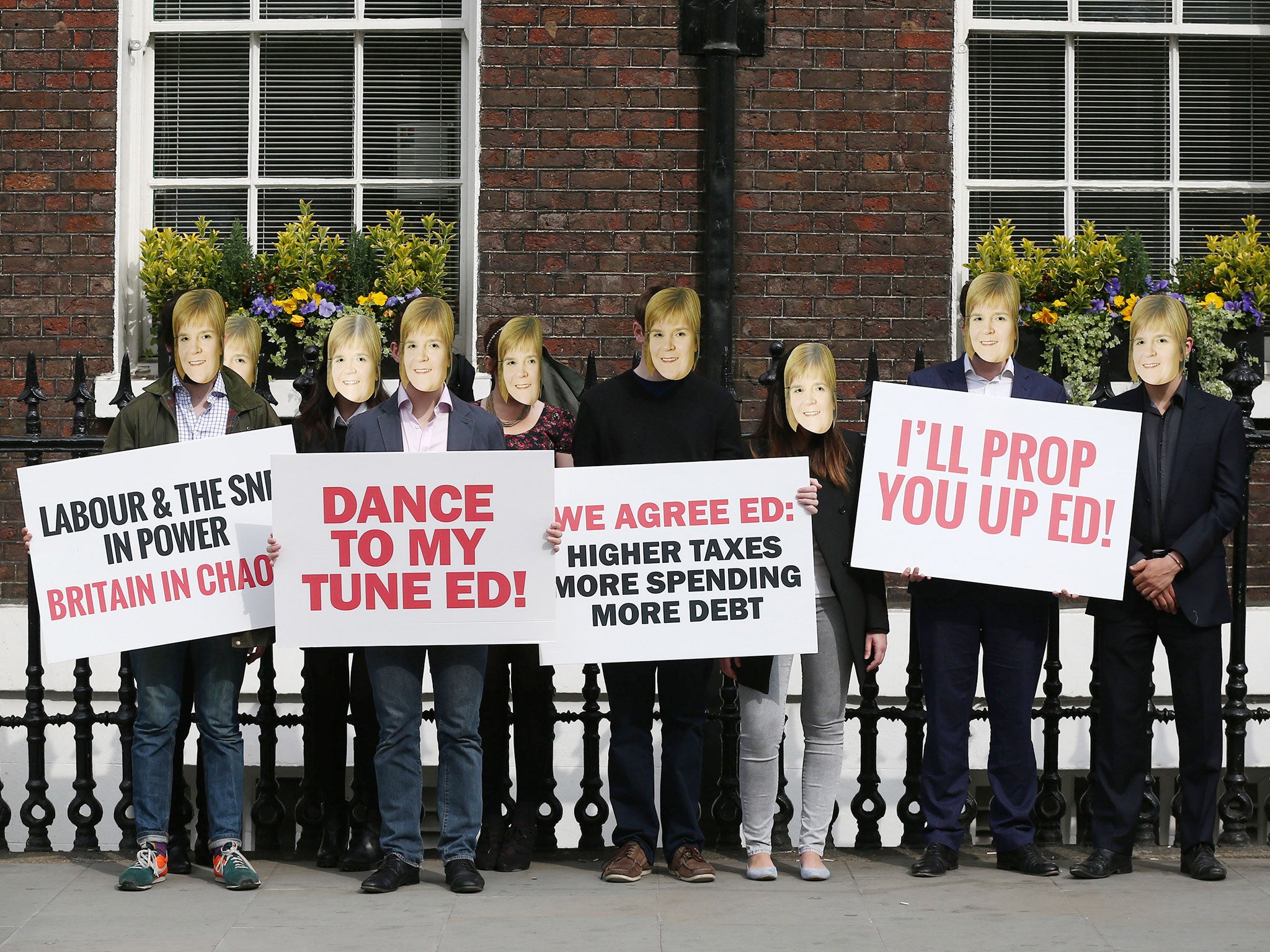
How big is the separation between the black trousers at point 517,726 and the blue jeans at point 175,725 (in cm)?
89

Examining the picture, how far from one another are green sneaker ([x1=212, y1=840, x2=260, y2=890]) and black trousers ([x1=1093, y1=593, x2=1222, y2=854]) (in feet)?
9.81

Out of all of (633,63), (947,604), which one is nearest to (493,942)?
(947,604)

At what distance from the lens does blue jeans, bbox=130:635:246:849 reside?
5.23 m

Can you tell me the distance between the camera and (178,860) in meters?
5.43

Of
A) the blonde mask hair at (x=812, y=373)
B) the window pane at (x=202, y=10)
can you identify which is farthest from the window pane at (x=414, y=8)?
the blonde mask hair at (x=812, y=373)

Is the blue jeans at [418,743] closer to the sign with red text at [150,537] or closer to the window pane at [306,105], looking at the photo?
the sign with red text at [150,537]

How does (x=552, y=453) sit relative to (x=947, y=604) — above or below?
above

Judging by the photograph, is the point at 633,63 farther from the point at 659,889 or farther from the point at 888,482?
the point at 659,889

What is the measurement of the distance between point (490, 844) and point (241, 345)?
2042mm

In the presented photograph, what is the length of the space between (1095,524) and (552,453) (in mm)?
1918

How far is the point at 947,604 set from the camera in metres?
5.41

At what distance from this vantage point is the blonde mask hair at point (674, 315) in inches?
207

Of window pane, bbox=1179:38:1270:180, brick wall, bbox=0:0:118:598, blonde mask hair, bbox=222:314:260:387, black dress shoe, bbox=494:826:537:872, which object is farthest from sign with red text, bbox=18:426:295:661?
window pane, bbox=1179:38:1270:180

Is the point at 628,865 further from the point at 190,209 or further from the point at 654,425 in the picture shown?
the point at 190,209
